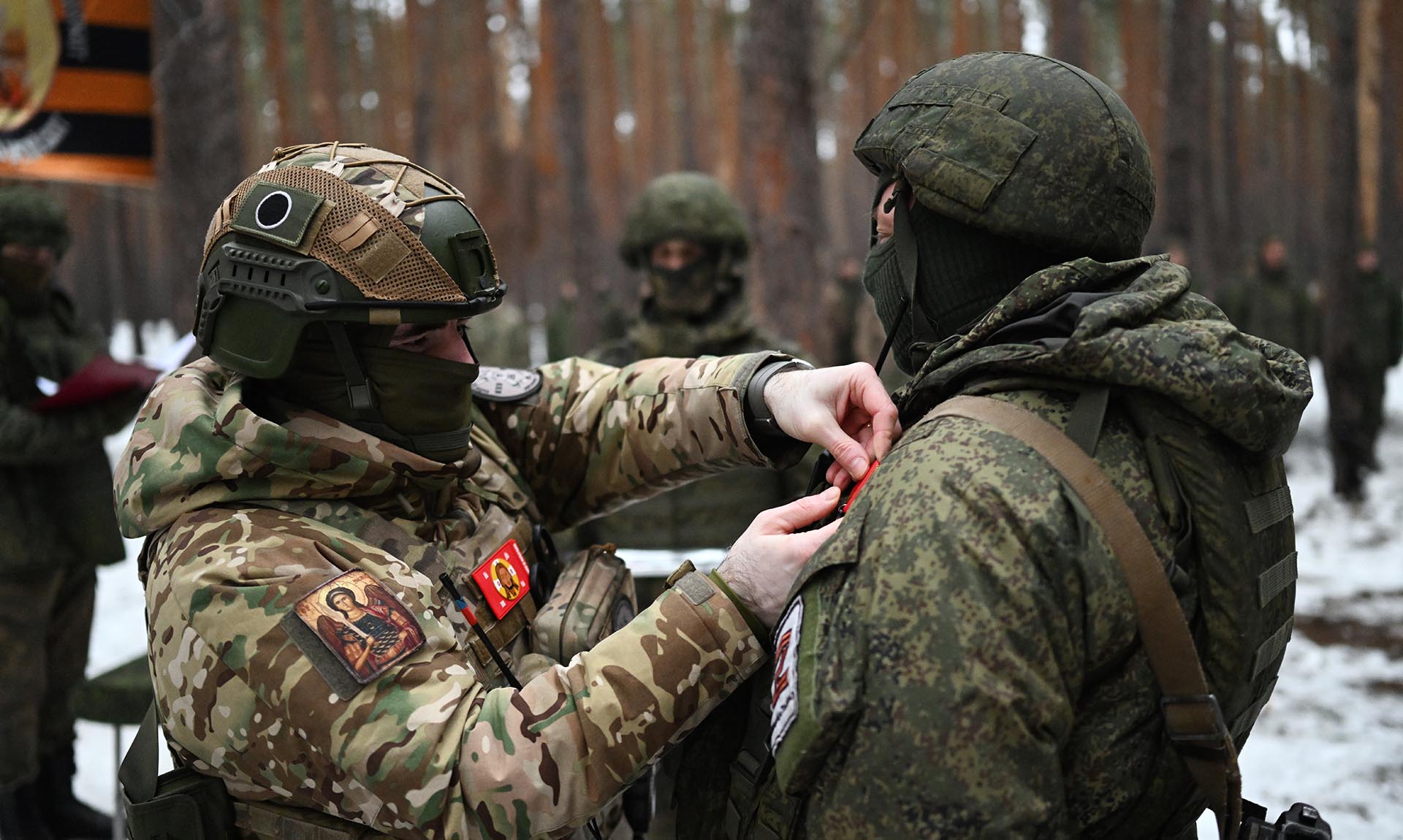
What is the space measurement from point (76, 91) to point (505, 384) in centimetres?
457

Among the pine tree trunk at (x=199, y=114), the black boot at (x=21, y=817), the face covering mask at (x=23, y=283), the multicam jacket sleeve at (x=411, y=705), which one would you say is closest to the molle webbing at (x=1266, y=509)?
the multicam jacket sleeve at (x=411, y=705)

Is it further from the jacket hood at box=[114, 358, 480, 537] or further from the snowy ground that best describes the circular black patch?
the snowy ground

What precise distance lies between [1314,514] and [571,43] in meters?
9.32

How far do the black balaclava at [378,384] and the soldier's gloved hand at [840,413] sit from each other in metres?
0.64

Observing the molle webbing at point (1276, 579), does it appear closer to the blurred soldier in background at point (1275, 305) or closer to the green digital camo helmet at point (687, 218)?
the green digital camo helmet at point (687, 218)

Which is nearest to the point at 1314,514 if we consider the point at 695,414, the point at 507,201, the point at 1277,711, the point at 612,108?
the point at 1277,711

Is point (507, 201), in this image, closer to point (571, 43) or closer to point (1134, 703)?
point (571, 43)

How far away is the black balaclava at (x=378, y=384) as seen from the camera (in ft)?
6.42

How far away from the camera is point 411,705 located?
165cm

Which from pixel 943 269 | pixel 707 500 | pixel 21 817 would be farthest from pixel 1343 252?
pixel 21 817

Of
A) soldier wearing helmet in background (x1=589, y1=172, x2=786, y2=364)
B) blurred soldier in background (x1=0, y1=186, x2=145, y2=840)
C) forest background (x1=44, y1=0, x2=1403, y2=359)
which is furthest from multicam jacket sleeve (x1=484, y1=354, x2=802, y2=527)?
forest background (x1=44, y1=0, x2=1403, y2=359)

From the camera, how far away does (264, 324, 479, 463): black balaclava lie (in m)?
1.96

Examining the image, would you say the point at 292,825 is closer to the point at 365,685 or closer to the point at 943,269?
the point at 365,685

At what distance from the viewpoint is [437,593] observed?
1976 mm
